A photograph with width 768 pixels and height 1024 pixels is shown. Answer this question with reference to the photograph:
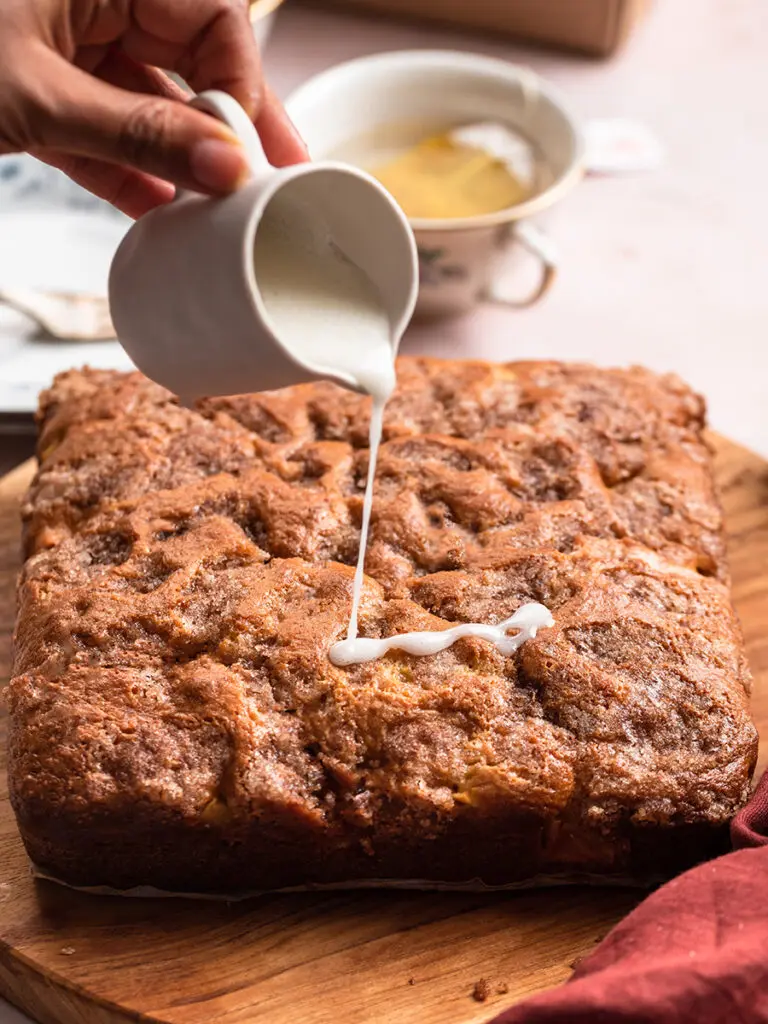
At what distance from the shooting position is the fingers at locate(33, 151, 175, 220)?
1.91 meters

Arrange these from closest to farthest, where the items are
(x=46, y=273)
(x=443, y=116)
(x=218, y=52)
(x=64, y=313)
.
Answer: (x=218, y=52)
(x=64, y=313)
(x=46, y=273)
(x=443, y=116)

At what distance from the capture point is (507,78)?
293 cm

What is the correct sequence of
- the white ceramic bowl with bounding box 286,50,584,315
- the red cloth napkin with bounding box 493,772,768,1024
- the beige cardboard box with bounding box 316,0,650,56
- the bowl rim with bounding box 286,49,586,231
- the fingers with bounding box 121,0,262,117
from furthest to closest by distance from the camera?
the beige cardboard box with bounding box 316,0,650,56 < the white ceramic bowl with bounding box 286,50,584,315 < the bowl rim with bounding box 286,49,586,231 < the fingers with bounding box 121,0,262,117 < the red cloth napkin with bounding box 493,772,768,1024

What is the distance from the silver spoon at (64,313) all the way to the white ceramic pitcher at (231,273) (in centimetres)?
108

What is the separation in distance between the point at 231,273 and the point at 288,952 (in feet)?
2.89

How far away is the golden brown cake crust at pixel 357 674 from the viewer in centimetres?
162

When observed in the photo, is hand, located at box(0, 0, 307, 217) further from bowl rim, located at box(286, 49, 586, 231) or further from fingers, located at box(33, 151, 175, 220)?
bowl rim, located at box(286, 49, 586, 231)

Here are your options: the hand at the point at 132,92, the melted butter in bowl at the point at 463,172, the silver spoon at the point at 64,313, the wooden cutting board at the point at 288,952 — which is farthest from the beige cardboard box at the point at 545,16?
the wooden cutting board at the point at 288,952

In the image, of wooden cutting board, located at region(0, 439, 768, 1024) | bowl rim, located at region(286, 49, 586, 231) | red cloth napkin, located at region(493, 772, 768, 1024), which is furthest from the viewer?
bowl rim, located at region(286, 49, 586, 231)

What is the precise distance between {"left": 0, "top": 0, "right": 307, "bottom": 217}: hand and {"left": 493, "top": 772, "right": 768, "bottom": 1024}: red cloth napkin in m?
0.98

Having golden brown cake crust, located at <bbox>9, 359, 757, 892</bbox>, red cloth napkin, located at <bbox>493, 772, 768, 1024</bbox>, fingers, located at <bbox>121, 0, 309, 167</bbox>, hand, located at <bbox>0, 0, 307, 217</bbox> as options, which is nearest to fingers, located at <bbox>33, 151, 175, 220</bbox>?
hand, located at <bbox>0, 0, 307, 217</bbox>

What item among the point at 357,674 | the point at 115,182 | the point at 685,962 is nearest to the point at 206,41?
the point at 115,182

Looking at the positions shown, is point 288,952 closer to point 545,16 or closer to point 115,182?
point 115,182

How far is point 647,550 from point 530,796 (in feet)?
1.56
